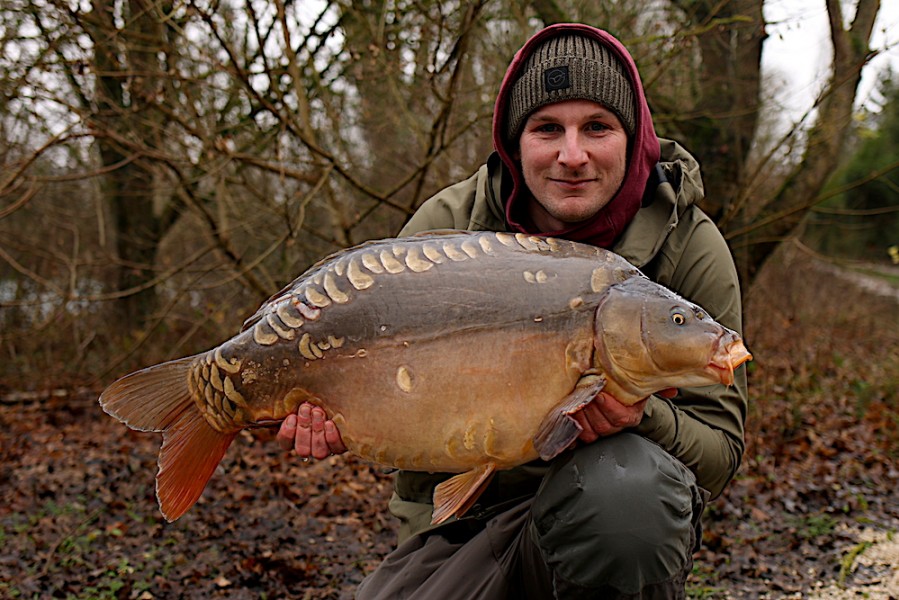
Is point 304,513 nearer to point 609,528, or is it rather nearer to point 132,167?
point 609,528

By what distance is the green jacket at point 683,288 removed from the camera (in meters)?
1.78

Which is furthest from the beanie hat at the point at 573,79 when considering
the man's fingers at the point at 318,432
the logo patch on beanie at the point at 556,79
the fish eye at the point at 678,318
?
the man's fingers at the point at 318,432

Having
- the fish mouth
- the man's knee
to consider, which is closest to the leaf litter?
the man's knee

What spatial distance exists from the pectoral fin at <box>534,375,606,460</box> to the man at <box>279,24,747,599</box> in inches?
3.7

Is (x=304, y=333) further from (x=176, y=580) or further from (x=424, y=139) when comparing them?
(x=424, y=139)

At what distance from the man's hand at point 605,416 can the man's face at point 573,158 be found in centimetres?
54

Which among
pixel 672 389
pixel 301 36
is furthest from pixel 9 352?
pixel 672 389

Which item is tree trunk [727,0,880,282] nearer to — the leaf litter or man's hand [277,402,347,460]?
the leaf litter

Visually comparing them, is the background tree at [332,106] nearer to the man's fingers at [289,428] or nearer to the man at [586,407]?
the man at [586,407]

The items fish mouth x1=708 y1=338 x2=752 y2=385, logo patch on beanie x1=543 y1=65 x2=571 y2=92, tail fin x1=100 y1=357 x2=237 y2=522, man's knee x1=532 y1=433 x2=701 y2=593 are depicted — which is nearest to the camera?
fish mouth x1=708 y1=338 x2=752 y2=385

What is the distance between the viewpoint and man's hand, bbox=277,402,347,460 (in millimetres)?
1566

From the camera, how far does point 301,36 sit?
4.65m

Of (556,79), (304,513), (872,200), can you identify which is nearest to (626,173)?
(556,79)

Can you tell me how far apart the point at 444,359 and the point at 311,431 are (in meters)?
0.32
